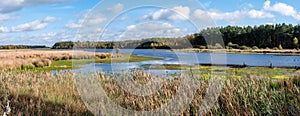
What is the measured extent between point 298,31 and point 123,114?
295 feet

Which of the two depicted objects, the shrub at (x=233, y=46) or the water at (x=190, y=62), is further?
the shrub at (x=233, y=46)

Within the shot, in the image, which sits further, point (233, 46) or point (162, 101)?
point (233, 46)

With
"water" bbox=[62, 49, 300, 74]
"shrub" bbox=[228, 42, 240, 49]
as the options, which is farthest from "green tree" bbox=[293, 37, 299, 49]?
"water" bbox=[62, 49, 300, 74]

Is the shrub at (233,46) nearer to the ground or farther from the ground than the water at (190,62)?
farther from the ground

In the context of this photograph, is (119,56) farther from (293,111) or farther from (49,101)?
(293,111)

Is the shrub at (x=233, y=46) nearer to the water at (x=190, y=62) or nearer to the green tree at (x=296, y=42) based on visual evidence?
the green tree at (x=296, y=42)

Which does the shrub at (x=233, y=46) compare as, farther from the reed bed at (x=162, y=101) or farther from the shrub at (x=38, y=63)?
the reed bed at (x=162, y=101)

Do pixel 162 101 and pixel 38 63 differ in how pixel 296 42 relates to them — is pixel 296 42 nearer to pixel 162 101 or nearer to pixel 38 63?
pixel 38 63

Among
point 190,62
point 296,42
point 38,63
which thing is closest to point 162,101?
point 190,62

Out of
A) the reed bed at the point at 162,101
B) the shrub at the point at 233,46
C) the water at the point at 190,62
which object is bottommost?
the water at the point at 190,62

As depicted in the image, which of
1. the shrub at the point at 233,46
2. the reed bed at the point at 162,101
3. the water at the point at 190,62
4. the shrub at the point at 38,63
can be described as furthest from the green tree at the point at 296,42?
the reed bed at the point at 162,101

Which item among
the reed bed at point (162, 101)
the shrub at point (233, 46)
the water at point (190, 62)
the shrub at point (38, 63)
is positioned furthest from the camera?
the shrub at point (233, 46)

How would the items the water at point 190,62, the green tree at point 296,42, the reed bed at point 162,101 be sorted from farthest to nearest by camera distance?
1. the green tree at point 296,42
2. the water at point 190,62
3. the reed bed at point 162,101

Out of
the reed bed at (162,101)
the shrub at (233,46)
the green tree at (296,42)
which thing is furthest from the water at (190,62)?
the shrub at (233,46)
